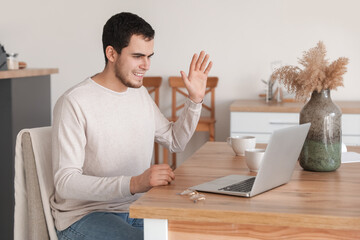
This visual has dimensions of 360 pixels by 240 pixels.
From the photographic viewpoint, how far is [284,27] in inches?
181

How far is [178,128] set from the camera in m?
2.16

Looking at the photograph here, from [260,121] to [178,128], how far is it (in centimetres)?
204

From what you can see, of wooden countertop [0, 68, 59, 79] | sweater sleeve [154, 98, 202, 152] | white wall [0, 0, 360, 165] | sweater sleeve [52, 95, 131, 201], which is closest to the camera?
sweater sleeve [52, 95, 131, 201]

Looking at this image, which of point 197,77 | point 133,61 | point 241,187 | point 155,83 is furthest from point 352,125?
point 241,187

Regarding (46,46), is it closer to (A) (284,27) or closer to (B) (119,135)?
(A) (284,27)

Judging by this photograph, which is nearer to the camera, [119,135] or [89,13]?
[119,135]

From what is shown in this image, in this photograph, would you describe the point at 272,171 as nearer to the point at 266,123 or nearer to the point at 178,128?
the point at 178,128

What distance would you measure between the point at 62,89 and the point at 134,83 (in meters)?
3.24

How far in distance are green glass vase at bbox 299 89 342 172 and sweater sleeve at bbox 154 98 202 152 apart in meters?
0.48

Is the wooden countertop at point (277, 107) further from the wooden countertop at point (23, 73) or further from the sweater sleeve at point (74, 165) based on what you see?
the sweater sleeve at point (74, 165)

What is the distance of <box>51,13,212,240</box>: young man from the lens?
1.67m

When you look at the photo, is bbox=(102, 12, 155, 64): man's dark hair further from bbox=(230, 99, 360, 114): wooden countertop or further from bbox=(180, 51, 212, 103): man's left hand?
bbox=(230, 99, 360, 114): wooden countertop

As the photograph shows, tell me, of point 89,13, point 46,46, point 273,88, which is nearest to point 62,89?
point 46,46

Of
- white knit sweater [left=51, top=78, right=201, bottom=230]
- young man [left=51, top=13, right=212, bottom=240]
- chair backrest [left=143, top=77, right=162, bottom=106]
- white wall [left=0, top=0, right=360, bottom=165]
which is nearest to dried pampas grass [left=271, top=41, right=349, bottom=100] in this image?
young man [left=51, top=13, right=212, bottom=240]
